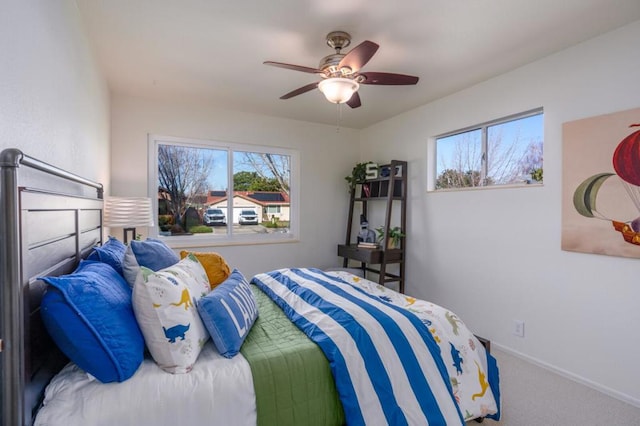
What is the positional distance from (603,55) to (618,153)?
0.71m

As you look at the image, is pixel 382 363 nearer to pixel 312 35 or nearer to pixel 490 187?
pixel 312 35

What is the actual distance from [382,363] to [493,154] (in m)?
2.50

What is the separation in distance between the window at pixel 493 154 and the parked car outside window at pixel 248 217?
226cm

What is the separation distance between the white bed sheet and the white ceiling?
6.44 ft

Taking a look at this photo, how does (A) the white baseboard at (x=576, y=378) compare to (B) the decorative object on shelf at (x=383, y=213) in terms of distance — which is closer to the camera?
(A) the white baseboard at (x=576, y=378)

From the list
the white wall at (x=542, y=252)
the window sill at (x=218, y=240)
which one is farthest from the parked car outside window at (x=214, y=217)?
the white wall at (x=542, y=252)

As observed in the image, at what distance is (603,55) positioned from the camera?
223 cm

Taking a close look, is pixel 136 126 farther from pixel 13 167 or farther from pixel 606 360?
pixel 606 360

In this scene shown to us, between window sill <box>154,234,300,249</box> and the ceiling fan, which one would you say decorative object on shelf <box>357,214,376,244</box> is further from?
the ceiling fan

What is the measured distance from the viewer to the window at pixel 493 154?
108 inches

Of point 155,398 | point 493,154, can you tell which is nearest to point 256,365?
point 155,398

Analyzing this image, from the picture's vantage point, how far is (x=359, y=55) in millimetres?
1933

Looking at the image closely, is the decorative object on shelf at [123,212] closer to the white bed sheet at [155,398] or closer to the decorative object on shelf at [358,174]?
the white bed sheet at [155,398]

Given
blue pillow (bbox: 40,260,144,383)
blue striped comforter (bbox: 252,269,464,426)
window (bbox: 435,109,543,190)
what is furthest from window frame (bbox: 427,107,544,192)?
blue pillow (bbox: 40,260,144,383)
